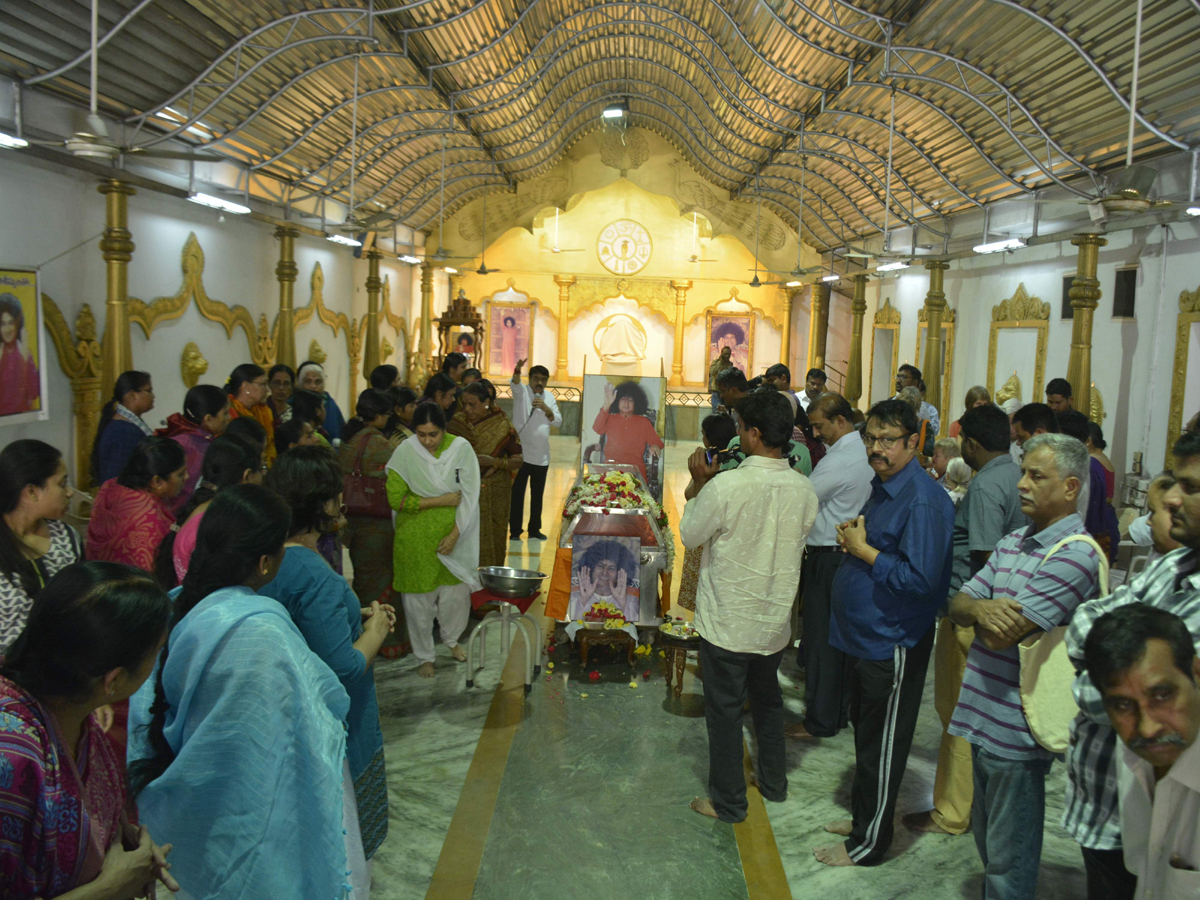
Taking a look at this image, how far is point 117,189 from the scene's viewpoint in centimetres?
784

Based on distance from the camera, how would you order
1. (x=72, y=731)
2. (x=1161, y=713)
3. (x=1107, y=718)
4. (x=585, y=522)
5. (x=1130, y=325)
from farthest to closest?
1. (x=1130, y=325)
2. (x=585, y=522)
3. (x=1107, y=718)
4. (x=1161, y=713)
5. (x=72, y=731)

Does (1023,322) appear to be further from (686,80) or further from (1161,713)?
(1161,713)

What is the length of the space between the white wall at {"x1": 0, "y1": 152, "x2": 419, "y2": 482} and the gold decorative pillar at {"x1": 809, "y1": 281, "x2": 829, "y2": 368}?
10.5 meters

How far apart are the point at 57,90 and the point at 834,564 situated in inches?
270

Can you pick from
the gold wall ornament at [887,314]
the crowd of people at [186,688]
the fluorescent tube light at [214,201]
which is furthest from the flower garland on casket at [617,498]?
the gold wall ornament at [887,314]

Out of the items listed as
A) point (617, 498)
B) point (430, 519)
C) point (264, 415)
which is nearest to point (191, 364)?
point (264, 415)

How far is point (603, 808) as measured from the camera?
3.88 metres

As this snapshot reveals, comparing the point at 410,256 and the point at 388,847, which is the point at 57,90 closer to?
the point at 388,847

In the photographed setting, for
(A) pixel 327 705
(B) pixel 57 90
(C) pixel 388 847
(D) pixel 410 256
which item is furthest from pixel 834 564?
(D) pixel 410 256

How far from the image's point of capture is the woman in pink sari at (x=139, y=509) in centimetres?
346

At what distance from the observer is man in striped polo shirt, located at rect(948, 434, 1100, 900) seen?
8.38 feet

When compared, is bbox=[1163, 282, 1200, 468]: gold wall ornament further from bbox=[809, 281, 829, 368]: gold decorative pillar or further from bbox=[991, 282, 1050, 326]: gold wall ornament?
bbox=[809, 281, 829, 368]: gold decorative pillar

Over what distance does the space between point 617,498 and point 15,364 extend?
15.3 ft

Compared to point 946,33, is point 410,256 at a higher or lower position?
lower
